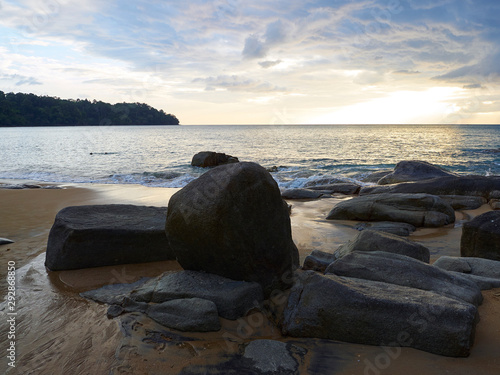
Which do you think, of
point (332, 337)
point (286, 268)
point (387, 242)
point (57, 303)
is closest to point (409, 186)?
point (387, 242)

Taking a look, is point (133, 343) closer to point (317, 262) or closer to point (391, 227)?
point (317, 262)

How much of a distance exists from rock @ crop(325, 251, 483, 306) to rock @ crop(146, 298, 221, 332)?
165cm

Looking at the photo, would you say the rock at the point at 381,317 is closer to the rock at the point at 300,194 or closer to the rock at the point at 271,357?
the rock at the point at 271,357

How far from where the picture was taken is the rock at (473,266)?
4.82 meters

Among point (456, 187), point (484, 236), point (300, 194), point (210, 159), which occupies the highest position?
point (484, 236)

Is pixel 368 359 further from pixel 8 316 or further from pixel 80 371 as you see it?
pixel 8 316

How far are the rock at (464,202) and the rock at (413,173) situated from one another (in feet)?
14.6

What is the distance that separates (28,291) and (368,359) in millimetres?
4053

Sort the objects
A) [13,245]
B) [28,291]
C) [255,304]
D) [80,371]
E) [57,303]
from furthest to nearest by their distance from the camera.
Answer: [13,245] < [28,291] < [57,303] < [255,304] < [80,371]

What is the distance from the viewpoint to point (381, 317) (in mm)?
3242

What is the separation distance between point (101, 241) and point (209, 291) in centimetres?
238

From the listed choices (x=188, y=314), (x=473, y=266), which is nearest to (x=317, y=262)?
(x=473, y=266)

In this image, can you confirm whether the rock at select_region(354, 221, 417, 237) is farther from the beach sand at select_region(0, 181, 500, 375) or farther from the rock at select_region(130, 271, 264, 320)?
the rock at select_region(130, 271, 264, 320)

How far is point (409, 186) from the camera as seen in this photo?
11.4 metres
